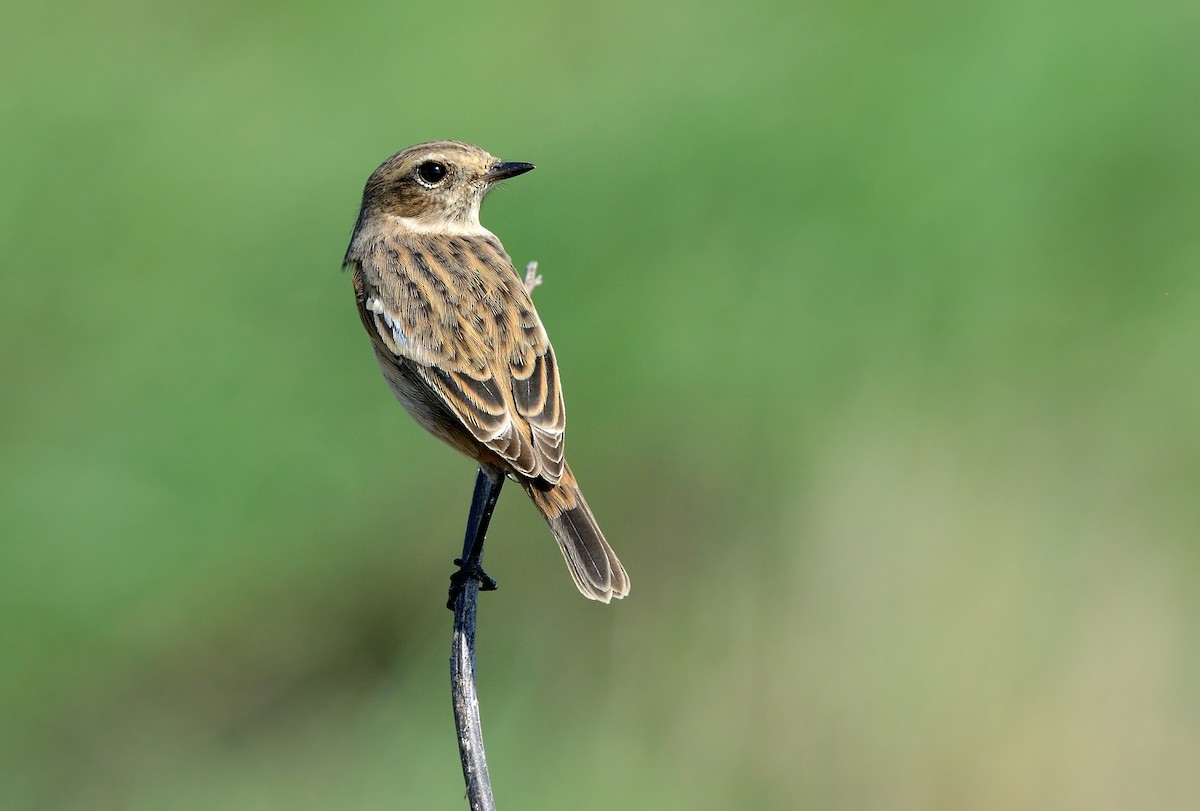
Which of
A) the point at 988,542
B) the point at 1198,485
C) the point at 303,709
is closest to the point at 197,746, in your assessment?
the point at 303,709

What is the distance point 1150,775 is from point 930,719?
93cm

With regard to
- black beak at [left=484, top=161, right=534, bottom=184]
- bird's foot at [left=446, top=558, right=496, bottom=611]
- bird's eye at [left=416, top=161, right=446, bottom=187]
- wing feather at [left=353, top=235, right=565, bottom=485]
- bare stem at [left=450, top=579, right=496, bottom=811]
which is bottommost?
bare stem at [left=450, top=579, right=496, bottom=811]

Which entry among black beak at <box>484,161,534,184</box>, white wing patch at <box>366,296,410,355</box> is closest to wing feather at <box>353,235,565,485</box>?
white wing patch at <box>366,296,410,355</box>

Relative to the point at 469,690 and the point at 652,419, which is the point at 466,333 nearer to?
the point at 652,419

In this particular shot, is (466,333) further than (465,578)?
Yes

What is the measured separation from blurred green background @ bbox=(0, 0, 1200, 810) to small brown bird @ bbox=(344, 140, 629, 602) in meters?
1.21

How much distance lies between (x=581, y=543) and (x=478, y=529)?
1.26 feet

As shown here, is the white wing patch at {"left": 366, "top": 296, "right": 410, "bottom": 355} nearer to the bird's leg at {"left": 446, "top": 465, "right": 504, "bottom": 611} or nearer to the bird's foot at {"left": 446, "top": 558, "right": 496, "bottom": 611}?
the bird's leg at {"left": 446, "top": 465, "right": 504, "bottom": 611}

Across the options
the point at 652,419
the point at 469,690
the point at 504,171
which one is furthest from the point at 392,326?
the point at 469,690

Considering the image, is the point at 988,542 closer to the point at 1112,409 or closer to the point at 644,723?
the point at 1112,409

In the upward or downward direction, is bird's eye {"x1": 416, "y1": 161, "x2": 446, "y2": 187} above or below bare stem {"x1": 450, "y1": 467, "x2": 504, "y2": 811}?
above

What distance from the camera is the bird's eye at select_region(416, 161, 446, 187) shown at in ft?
21.3

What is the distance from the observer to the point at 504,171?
20.8 ft

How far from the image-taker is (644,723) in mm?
6480
